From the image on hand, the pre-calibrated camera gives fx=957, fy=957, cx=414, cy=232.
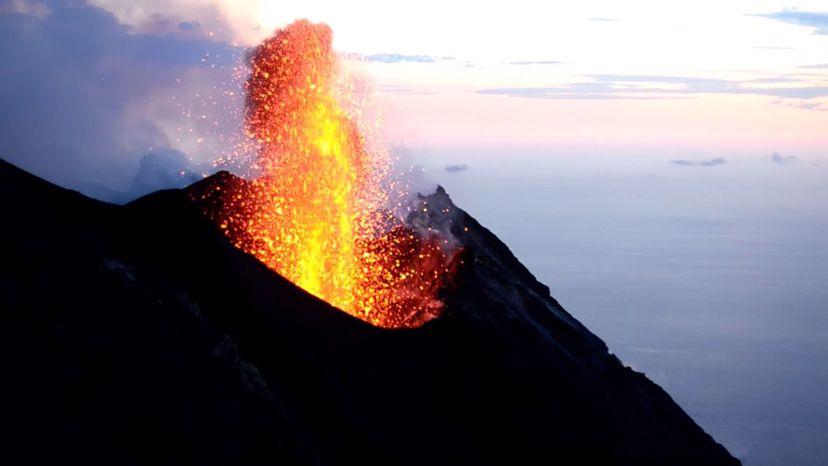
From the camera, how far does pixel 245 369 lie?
32875mm

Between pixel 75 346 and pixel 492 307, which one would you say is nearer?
pixel 75 346

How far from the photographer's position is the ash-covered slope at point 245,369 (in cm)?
2953

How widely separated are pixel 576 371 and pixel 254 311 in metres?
16.2

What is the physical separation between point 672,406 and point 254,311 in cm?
2421

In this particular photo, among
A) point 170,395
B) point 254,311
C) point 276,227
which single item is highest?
point 276,227

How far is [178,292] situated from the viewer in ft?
112

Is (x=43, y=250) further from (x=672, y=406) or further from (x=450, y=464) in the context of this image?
(x=672, y=406)

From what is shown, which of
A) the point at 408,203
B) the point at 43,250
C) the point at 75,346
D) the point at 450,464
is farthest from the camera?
the point at 408,203

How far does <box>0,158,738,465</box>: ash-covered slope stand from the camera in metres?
29.5

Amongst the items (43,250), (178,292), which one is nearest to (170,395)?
(178,292)

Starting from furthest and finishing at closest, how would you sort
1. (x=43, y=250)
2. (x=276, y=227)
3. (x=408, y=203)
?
(x=408, y=203) < (x=276, y=227) < (x=43, y=250)

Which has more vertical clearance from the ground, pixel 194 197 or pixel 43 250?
pixel 194 197

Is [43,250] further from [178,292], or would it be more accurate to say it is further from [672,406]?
[672,406]

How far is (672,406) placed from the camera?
164 feet
